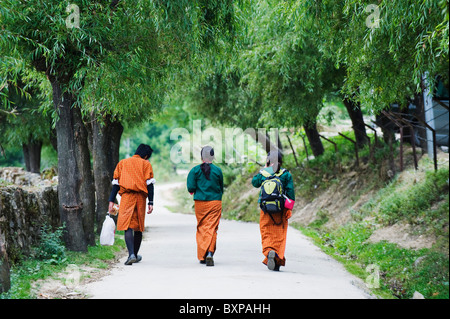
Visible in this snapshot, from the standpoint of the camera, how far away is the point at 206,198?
1036cm

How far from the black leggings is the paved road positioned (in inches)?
10.9

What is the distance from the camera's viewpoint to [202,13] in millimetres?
10703

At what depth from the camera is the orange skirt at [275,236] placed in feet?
32.1

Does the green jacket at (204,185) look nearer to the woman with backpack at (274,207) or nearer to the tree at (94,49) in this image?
the woman with backpack at (274,207)

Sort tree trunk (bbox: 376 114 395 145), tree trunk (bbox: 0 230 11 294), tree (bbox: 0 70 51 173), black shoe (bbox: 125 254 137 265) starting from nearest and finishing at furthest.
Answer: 1. tree trunk (bbox: 0 230 11 294)
2. black shoe (bbox: 125 254 137 265)
3. tree trunk (bbox: 376 114 395 145)
4. tree (bbox: 0 70 51 173)

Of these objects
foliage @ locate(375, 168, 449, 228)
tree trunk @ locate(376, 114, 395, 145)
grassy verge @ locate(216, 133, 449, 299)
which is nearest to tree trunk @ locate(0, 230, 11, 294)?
grassy verge @ locate(216, 133, 449, 299)

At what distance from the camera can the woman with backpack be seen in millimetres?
9711

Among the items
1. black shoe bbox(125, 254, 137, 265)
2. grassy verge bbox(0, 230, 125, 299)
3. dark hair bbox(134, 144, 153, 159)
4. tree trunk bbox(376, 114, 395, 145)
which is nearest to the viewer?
grassy verge bbox(0, 230, 125, 299)

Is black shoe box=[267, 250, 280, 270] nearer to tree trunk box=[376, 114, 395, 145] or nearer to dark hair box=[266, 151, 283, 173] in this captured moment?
dark hair box=[266, 151, 283, 173]

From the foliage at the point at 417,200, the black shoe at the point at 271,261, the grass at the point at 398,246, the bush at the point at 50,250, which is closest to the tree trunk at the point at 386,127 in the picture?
the grass at the point at 398,246

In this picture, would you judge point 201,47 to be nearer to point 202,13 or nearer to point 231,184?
point 202,13

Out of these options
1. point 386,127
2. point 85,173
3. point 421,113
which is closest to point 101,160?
point 85,173

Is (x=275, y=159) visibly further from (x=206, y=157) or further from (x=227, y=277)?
(x=227, y=277)

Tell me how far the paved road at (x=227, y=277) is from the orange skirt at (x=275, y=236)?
280 mm
